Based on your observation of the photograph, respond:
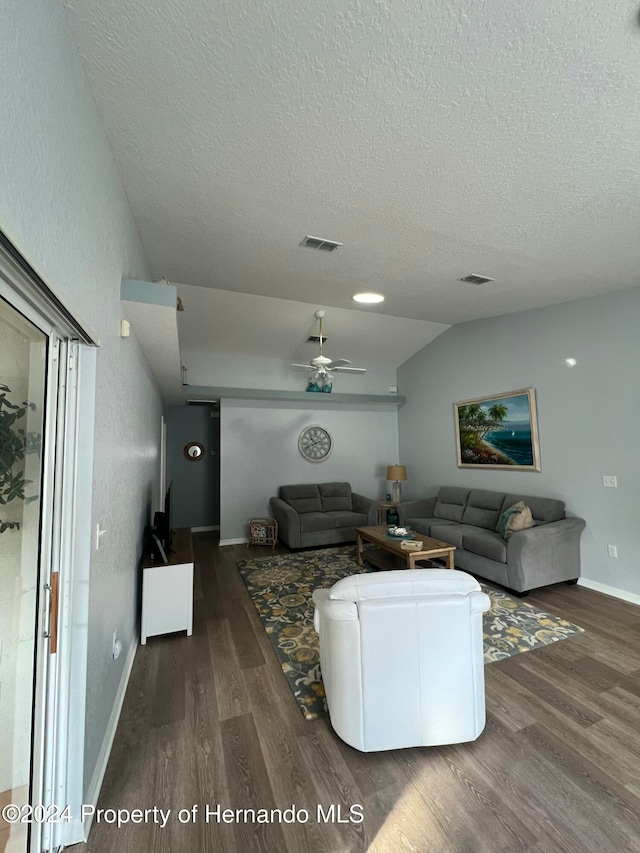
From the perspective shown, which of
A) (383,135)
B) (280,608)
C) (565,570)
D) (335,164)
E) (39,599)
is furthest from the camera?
(565,570)

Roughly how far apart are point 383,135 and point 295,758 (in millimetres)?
2880

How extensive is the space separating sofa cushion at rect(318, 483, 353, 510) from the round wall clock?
530 mm

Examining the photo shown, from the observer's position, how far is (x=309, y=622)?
3027 millimetres

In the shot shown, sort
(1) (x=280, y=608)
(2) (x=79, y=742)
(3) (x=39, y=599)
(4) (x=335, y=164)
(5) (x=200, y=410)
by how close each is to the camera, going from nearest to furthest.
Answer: (3) (x=39, y=599) < (2) (x=79, y=742) < (4) (x=335, y=164) < (1) (x=280, y=608) < (5) (x=200, y=410)

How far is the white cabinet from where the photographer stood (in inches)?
107

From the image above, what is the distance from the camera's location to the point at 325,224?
2.38 metres

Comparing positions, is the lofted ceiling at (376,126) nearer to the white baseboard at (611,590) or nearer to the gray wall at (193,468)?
the white baseboard at (611,590)

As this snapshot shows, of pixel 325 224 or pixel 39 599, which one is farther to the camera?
pixel 325 224

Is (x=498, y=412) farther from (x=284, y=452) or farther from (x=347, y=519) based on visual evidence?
(x=284, y=452)

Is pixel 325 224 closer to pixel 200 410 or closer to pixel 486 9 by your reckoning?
pixel 486 9

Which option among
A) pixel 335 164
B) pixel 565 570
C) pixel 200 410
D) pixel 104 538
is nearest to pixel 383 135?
pixel 335 164

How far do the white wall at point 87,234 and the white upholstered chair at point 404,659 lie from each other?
3.58 feet

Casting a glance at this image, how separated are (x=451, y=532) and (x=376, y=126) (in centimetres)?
405

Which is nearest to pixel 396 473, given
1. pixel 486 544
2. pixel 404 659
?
pixel 486 544
